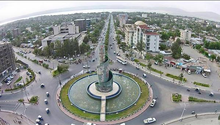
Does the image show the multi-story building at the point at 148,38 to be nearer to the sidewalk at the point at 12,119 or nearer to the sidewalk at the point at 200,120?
the sidewalk at the point at 200,120

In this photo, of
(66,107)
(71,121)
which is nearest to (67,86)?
(66,107)

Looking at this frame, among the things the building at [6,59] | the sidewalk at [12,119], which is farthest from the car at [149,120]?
the building at [6,59]

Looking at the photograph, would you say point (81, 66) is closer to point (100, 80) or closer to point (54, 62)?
point (54, 62)

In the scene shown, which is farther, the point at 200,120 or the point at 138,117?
the point at 138,117

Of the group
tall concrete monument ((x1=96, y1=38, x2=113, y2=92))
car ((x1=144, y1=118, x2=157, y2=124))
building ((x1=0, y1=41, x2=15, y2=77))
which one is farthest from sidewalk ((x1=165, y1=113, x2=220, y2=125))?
building ((x1=0, y1=41, x2=15, y2=77))

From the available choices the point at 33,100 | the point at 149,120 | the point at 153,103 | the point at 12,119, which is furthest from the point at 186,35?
the point at 12,119

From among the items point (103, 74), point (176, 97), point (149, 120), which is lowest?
point (149, 120)

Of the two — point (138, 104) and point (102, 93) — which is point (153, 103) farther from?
point (102, 93)
